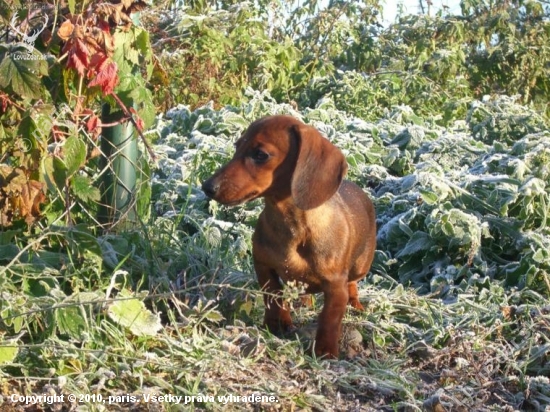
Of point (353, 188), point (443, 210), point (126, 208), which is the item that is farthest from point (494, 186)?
point (126, 208)

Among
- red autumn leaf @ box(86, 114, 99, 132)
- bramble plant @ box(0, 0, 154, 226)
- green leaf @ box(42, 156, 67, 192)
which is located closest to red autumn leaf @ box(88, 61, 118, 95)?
bramble plant @ box(0, 0, 154, 226)

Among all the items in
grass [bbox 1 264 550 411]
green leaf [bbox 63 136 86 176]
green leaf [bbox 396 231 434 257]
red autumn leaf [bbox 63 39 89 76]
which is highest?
red autumn leaf [bbox 63 39 89 76]

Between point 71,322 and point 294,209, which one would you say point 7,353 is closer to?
point 71,322

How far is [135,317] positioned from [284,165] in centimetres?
77

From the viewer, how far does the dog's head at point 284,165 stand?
126 inches

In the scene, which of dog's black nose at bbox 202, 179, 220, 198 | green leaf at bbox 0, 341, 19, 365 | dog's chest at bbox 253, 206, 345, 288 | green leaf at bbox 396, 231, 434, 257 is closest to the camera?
green leaf at bbox 0, 341, 19, 365

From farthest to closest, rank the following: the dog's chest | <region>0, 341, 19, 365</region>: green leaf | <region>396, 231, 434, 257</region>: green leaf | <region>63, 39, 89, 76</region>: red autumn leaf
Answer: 1. <region>396, 231, 434, 257</region>: green leaf
2. <region>63, 39, 89, 76</region>: red autumn leaf
3. the dog's chest
4. <region>0, 341, 19, 365</region>: green leaf

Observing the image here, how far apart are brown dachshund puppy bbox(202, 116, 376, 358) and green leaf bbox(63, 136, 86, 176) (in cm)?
62

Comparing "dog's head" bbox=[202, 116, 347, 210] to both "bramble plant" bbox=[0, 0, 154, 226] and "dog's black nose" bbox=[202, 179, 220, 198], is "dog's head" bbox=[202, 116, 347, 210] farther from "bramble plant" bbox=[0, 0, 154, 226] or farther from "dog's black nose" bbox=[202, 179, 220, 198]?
"bramble plant" bbox=[0, 0, 154, 226]

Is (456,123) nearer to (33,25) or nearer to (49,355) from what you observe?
(33,25)

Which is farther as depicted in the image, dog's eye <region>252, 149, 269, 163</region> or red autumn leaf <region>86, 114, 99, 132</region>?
red autumn leaf <region>86, 114, 99, 132</region>

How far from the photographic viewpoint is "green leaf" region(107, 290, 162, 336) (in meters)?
3.24

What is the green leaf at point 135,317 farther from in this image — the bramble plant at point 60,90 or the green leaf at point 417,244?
the green leaf at point 417,244

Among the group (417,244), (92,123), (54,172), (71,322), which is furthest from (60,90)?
(417,244)
